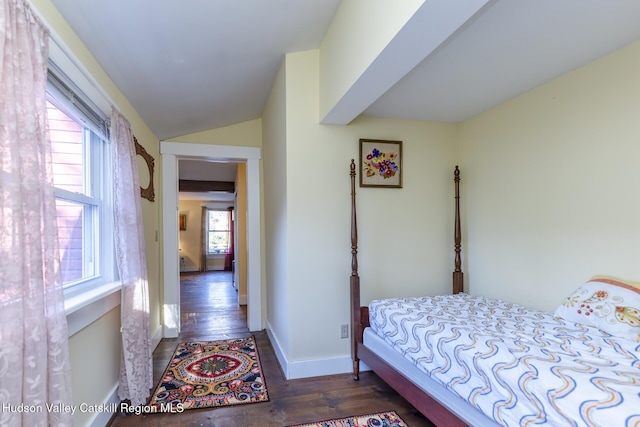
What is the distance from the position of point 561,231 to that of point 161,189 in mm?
3587

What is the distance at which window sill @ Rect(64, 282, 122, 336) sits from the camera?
1.53m

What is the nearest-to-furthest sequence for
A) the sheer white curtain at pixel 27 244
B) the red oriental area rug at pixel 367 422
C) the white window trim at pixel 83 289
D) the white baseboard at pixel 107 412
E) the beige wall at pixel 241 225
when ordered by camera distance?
the sheer white curtain at pixel 27 244 < the white window trim at pixel 83 289 < the white baseboard at pixel 107 412 < the red oriental area rug at pixel 367 422 < the beige wall at pixel 241 225

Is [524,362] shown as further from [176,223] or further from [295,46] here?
[176,223]

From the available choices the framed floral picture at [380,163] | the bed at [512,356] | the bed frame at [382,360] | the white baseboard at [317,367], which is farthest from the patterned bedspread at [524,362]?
the framed floral picture at [380,163]

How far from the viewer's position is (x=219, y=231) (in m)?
10.2

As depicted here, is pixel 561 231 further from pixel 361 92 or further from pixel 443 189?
pixel 361 92

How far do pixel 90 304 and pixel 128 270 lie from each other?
38 centimetres

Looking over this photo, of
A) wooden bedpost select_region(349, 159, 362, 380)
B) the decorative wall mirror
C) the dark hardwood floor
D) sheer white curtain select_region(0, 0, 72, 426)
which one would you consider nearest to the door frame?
the decorative wall mirror

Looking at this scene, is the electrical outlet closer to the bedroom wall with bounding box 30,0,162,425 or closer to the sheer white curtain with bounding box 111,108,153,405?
the sheer white curtain with bounding box 111,108,153,405

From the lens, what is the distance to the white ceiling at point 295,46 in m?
1.57

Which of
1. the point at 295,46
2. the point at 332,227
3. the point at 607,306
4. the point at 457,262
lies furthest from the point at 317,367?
the point at 295,46

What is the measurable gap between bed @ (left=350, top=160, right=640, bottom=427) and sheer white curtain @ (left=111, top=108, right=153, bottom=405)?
147 cm

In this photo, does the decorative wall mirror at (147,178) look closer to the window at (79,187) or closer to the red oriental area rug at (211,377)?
the window at (79,187)

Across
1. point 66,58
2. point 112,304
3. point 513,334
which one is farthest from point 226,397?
point 66,58
